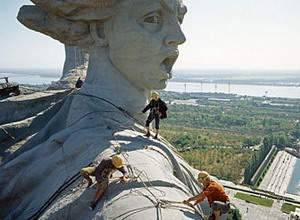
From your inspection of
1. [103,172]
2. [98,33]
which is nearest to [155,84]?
[98,33]

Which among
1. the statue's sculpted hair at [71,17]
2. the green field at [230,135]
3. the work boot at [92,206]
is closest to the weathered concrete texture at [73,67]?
the statue's sculpted hair at [71,17]

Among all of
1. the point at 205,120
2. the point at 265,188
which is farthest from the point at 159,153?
the point at 205,120

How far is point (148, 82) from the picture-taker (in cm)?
494

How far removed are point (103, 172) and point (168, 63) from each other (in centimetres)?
266

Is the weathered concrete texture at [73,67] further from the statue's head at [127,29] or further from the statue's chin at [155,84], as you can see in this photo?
the statue's chin at [155,84]

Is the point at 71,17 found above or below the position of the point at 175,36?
above

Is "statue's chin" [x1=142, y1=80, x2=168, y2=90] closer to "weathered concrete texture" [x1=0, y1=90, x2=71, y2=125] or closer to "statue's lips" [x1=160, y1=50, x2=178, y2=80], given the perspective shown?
"statue's lips" [x1=160, y1=50, x2=178, y2=80]

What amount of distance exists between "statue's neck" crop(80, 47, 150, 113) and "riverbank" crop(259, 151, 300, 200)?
3156 cm

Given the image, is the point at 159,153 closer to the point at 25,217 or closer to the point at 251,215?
the point at 25,217

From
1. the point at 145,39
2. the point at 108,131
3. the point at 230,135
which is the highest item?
the point at 145,39

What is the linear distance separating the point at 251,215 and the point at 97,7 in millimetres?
24883

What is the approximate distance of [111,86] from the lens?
495cm

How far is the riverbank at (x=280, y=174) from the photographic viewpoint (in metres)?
34.3

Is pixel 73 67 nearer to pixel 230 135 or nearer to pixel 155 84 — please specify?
pixel 155 84
